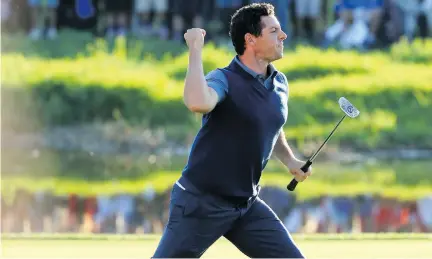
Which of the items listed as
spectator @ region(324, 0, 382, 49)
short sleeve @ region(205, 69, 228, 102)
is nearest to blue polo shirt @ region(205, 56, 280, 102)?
short sleeve @ region(205, 69, 228, 102)

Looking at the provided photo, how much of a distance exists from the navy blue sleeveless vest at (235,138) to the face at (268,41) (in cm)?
9

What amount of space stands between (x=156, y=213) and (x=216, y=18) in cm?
506

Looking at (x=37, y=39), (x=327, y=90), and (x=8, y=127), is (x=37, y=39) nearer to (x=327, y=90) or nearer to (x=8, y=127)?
(x=8, y=127)

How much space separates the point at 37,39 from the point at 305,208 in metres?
5.78

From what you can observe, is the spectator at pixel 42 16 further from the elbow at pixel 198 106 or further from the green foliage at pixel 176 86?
the elbow at pixel 198 106

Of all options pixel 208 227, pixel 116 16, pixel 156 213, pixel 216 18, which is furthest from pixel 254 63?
pixel 116 16

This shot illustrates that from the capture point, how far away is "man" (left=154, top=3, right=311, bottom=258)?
4.10 m

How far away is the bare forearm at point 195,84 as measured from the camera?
3748 mm

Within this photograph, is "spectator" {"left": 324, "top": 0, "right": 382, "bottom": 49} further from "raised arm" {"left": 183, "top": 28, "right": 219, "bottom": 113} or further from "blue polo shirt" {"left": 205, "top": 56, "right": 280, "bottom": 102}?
"raised arm" {"left": 183, "top": 28, "right": 219, "bottom": 113}

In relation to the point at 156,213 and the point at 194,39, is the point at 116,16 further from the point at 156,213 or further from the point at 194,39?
the point at 194,39

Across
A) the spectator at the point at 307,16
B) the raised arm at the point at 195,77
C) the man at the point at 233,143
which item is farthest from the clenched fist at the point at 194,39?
the spectator at the point at 307,16

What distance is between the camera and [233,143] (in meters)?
4.11

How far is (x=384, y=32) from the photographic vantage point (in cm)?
1867

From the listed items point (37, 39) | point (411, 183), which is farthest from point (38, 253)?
point (37, 39)
